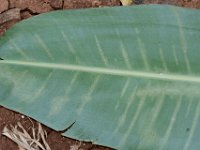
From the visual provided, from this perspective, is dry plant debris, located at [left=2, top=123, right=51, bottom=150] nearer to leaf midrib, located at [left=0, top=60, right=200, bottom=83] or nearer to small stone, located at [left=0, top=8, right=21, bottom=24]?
leaf midrib, located at [left=0, top=60, right=200, bottom=83]

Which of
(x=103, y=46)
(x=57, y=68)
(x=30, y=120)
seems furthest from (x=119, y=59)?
(x=30, y=120)

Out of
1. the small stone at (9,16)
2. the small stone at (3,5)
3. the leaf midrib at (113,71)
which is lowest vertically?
the leaf midrib at (113,71)

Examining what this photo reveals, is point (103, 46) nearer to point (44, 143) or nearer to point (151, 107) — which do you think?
point (151, 107)

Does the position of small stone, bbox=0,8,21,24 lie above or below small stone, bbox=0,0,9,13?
below

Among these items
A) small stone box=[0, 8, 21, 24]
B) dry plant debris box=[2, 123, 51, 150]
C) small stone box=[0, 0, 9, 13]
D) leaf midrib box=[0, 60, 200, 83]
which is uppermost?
small stone box=[0, 0, 9, 13]

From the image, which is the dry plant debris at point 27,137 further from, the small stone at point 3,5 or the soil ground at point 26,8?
the small stone at point 3,5

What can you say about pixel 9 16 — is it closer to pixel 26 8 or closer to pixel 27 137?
pixel 26 8

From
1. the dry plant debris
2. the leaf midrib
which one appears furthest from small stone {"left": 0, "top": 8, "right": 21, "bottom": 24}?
the dry plant debris

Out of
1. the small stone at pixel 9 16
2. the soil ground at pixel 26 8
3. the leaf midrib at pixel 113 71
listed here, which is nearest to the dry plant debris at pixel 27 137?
the soil ground at pixel 26 8
